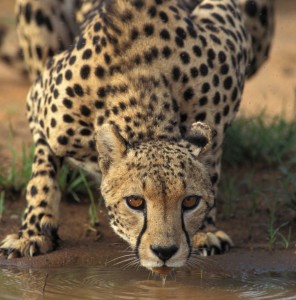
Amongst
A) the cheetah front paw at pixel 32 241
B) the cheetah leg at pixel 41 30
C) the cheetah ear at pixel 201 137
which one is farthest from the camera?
the cheetah leg at pixel 41 30

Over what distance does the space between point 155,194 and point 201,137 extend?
50 cm

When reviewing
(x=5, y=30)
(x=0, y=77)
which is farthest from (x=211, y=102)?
(x=0, y=77)

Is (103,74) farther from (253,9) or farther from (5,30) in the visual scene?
(5,30)

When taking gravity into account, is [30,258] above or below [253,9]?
below

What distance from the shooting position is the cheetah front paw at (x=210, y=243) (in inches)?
217

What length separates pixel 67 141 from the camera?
545 centimetres

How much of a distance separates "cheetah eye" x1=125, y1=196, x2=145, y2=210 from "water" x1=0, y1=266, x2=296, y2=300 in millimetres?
486

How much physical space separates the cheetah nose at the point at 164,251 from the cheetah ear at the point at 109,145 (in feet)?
1.86

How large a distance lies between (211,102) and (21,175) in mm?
1539

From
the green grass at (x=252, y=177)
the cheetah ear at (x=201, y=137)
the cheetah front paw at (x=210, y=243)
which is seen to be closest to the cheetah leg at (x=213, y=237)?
the cheetah front paw at (x=210, y=243)

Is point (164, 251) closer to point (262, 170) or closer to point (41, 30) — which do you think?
point (262, 170)

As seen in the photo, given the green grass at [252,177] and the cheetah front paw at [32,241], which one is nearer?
the cheetah front paw at [32,241]

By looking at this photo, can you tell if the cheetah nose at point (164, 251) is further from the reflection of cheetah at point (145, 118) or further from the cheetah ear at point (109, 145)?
the cheetah ear at point (109, 145)

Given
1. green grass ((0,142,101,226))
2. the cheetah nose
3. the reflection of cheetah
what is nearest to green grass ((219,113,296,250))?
the reflection of cheetah
